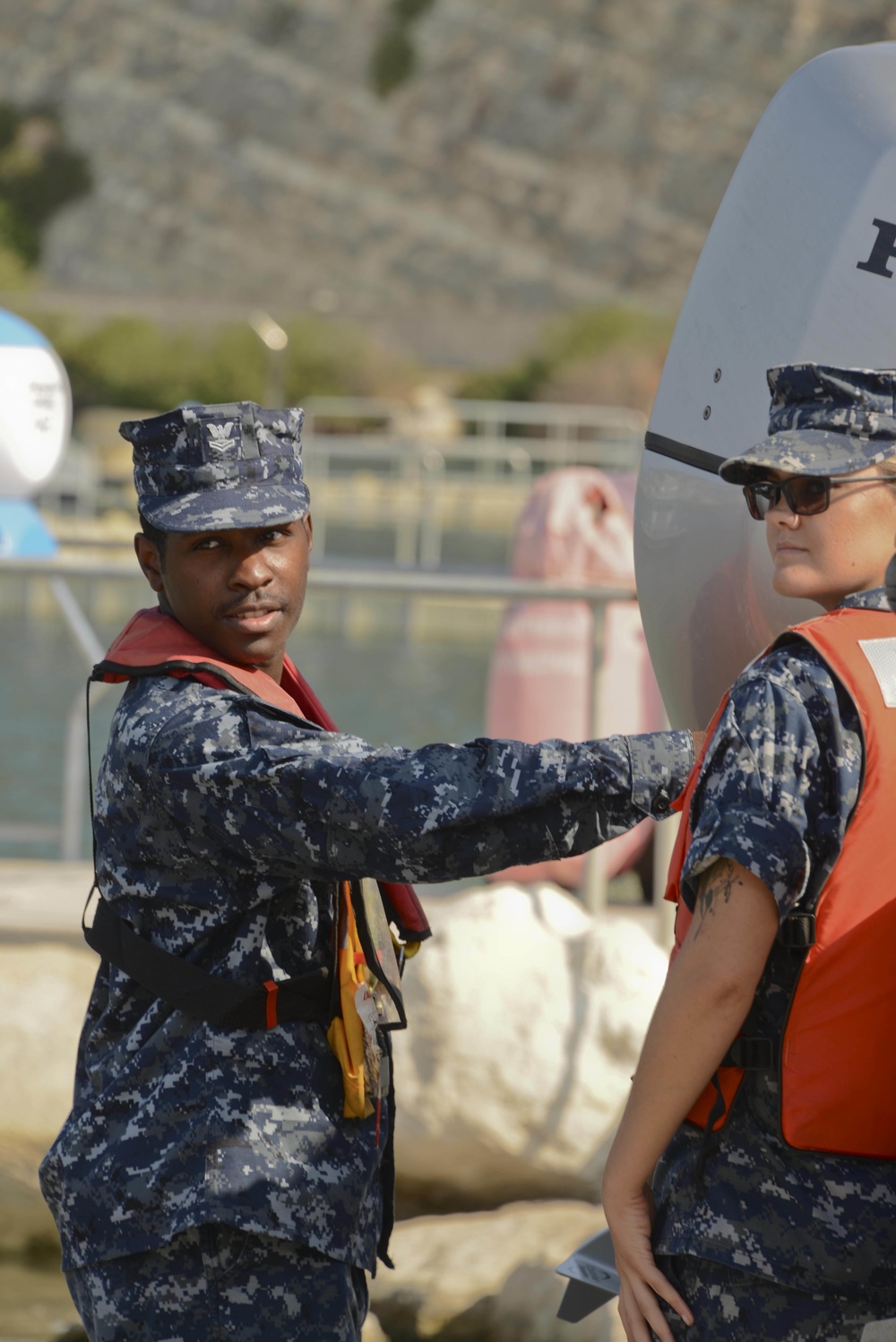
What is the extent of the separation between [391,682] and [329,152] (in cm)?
5113

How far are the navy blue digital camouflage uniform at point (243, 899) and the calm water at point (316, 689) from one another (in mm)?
3746

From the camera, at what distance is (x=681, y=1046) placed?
1.55 metres

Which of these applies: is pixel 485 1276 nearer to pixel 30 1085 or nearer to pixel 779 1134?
pixel 30 1085

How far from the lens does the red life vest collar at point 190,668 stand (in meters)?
1.92

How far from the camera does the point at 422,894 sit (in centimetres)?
491

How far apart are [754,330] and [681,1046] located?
1091mm

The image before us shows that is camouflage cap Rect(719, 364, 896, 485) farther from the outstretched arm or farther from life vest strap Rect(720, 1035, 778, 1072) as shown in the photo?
life vest strap Rect(720, 1035, 778, 1072)

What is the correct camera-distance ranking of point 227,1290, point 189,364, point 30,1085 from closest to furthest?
point 227,1290 → point 30,1085 → point 189,364

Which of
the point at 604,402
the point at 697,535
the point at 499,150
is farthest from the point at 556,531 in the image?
the point at 499,150

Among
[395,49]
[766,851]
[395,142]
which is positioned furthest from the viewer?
[395,142]

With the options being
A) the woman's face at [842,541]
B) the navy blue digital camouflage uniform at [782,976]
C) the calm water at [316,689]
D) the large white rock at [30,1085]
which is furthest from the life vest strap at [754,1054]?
the calm water at [316,689]

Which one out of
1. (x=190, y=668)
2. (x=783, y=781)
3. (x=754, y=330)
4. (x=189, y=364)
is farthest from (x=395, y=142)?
(x=783, y=781)

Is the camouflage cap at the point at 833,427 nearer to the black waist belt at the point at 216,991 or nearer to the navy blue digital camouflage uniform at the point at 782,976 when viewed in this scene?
the navy blue digital camouflage uniform at the point at 782,976

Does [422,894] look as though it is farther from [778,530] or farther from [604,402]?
[604,402]
